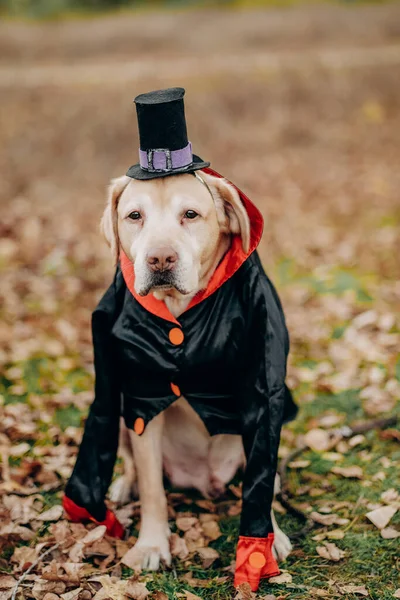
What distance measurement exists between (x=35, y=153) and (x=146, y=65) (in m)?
3.34

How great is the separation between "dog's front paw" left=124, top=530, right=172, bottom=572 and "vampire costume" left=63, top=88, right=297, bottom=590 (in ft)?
1.26

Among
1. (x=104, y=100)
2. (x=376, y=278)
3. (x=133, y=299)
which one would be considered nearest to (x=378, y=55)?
(x=104, y=100)

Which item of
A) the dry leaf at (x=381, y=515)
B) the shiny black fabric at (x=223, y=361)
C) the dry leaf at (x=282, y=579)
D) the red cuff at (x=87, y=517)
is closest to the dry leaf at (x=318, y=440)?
the dry leaf at (x=381, y=515)

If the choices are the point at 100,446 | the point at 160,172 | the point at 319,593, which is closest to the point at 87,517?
the point at 100,446

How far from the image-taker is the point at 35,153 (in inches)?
346

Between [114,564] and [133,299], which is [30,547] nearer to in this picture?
[114,564]

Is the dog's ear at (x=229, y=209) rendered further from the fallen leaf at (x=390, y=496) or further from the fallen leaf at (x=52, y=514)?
the fallen leaf at (x=52, y=514)

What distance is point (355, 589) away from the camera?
277 centimetres

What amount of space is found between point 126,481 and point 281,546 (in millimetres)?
872

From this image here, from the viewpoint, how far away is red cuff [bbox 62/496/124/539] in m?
3.20

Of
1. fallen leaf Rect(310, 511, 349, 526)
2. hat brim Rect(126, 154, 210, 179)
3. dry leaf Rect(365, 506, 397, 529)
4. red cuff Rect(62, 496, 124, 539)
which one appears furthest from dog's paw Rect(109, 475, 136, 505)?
hat brim Rect(126, 154, 210, 179)

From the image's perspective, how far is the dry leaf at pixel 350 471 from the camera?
3.61m

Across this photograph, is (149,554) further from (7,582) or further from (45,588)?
(7,582)

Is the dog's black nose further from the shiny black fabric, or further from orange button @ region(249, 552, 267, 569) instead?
orange button @ region(249, 552, 267, 569)
